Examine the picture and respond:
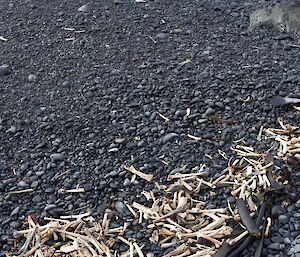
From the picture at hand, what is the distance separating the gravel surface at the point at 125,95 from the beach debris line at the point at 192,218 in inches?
1.9

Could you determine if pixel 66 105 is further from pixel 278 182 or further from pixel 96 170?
pixel 278 182

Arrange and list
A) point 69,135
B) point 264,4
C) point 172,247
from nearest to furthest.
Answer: point 172,247, point 69,135, point 264,4

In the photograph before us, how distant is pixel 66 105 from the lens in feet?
10.1

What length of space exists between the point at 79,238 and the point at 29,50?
165cm

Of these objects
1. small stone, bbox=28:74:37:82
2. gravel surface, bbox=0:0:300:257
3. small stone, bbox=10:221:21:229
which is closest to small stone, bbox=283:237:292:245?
gravel surface, bbox=0:0:300:257

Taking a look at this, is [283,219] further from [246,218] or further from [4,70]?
[4,70]

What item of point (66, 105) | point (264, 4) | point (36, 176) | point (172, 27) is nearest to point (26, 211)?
point (36, 176)

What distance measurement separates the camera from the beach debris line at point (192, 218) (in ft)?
7.28

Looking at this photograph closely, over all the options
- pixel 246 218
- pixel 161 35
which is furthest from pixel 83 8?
pixel 246 218

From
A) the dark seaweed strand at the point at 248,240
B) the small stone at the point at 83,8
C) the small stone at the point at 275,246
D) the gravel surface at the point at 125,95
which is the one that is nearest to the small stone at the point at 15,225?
the gravel surface at the point at 125,95

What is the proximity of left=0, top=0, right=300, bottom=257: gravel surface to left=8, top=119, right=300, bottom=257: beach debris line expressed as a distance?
48 mm

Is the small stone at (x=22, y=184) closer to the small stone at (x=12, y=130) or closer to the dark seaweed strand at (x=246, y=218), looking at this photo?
the small stone at (x=12, y=130)

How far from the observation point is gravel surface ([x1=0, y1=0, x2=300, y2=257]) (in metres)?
2.56

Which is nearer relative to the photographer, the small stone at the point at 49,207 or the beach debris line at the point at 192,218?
the beach debris line at the point at 192,218
